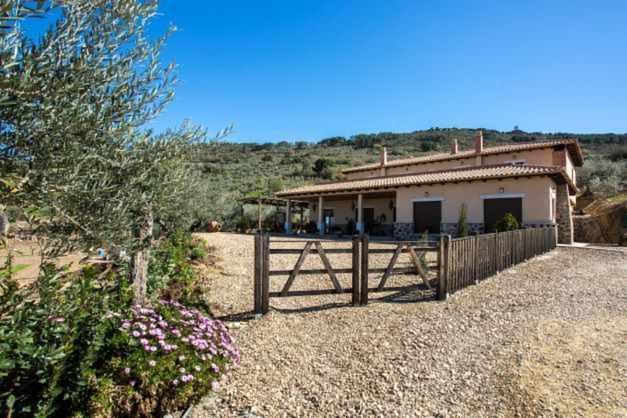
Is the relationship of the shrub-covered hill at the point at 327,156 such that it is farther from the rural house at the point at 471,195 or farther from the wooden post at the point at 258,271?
the wooden post at the point at 258,271

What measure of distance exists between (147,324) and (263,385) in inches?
54.0

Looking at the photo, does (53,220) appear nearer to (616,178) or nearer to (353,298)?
(353,298)

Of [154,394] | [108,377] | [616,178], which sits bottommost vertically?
[154,394]

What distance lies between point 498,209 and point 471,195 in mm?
1405

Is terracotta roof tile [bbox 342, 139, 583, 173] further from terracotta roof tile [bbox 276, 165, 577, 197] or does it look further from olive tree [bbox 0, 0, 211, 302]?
olive tree [bbox 0, 0, 211, 302]

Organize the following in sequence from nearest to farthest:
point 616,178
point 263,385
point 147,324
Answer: point 147,324 < point 263,385 < point 616,178

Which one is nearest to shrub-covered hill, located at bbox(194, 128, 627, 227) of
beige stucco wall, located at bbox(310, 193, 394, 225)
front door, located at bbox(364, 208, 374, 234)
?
beige stucco wall, located at bbox(310, 193, 394, 225)

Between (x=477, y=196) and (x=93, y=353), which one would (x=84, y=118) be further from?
(x=477, y=196)

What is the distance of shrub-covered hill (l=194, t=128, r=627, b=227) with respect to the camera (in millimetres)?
34469

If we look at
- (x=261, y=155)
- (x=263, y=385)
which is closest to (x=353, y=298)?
(x=263, y=385)

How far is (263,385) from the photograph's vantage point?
3.80m

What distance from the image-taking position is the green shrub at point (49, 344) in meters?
2.25

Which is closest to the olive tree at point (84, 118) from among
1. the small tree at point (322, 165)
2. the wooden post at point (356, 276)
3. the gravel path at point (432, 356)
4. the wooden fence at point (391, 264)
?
the gravel path at point (432, 356)

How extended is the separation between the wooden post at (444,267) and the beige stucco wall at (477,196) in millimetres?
11063
